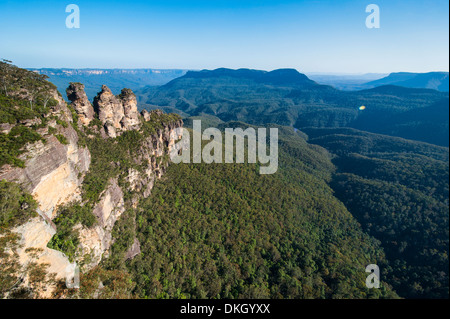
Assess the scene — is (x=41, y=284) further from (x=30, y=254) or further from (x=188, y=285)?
(x=188, y=285)

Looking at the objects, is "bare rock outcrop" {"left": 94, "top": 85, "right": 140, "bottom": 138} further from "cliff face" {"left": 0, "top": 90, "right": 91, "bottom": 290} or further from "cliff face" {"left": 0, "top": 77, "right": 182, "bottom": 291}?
"cliff face" {"left": 0, "top": 90, "right": 91, "bottom": 290}

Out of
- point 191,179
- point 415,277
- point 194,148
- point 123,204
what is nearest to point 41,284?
point 123,204

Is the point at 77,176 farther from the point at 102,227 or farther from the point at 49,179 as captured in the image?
the point at 102,227

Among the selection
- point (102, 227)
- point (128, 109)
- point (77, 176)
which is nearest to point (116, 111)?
point (128, 109)

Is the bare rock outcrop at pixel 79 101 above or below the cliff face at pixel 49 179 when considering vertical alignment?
above

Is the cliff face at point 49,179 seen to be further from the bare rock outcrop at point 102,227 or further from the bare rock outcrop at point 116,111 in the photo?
the bare rock outcrop at point 116,111

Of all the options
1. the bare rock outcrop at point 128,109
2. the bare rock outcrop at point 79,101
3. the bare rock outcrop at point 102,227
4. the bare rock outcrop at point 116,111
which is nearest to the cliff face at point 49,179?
the bare rock outcrop at point 102,227
